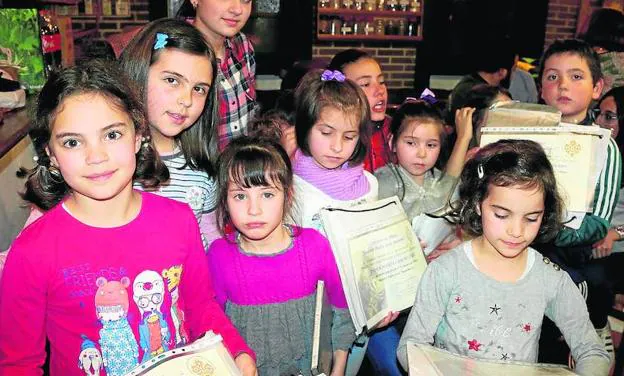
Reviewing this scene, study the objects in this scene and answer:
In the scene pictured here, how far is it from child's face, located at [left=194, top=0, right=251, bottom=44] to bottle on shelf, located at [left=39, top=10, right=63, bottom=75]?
1.10 meters

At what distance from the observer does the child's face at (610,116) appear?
271cm

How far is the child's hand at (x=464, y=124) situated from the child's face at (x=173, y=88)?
4.48 feet

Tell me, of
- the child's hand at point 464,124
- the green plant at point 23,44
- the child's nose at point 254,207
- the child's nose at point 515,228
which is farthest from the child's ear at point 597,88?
the green plant at point 23,44

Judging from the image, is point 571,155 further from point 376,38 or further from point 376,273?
point 376,38

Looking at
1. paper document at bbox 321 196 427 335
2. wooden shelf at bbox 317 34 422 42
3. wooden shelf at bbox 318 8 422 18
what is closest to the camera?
paper document at bbox 321 196 427 335

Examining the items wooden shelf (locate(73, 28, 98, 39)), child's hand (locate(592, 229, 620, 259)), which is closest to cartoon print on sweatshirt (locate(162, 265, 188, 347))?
A: child's hand (locate(592, 229, 620, 259))

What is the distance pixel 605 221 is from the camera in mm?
2121

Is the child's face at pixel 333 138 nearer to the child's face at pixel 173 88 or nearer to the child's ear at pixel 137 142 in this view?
the child's face at pixel 173 88

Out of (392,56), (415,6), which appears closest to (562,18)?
(415,6)

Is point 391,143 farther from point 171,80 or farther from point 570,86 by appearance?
point 171,80

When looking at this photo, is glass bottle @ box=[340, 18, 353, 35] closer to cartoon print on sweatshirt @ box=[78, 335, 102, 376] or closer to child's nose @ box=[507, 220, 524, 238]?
child's nose @ box=[507, 220, 524, 238]

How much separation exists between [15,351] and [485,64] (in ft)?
13.0

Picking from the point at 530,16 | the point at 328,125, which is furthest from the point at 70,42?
the point at 530,16

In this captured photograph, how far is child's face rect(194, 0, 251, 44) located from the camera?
224 centimetres
